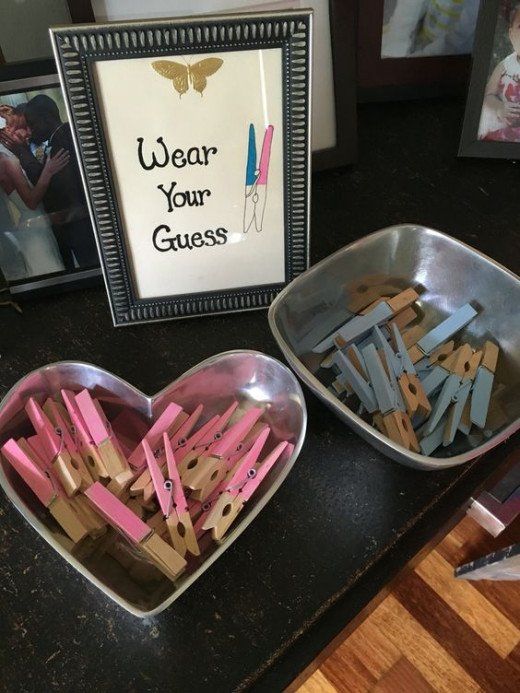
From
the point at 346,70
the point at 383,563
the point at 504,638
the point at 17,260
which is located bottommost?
the point at 504,638

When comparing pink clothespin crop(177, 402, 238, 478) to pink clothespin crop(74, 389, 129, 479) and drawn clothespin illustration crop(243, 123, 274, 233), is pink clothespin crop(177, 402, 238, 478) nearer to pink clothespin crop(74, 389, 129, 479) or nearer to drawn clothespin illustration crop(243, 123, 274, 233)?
pink clothespin crop(74, 389, 129, 479)

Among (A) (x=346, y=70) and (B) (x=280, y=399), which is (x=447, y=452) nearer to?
(B) (x=280, y=399)

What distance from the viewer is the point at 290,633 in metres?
0.61

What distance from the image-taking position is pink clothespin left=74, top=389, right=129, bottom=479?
65 cm

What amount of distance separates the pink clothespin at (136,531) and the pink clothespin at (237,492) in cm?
4

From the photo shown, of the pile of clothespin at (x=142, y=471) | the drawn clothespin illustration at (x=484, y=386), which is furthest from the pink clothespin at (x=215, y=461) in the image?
the drawn clothespin illustration at (x=484, y=386)

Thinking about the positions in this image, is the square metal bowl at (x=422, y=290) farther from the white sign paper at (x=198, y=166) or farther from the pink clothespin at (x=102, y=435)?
the pink clothespin at (x=102, y=435)

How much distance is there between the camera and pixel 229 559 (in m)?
0.65

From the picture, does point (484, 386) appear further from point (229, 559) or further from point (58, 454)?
point (58, 454)

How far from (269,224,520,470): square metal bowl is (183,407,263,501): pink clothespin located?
0.09m

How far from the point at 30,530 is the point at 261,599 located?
228 millimetres

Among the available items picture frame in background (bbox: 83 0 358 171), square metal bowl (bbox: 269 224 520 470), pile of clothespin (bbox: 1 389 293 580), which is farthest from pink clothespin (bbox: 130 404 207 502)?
picture frame in background (bbox: 83 0 358 171)

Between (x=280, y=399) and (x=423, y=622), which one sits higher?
(x=280, y=399)

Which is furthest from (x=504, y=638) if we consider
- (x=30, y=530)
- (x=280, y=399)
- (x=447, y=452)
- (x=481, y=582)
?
(x=30, y=530)
